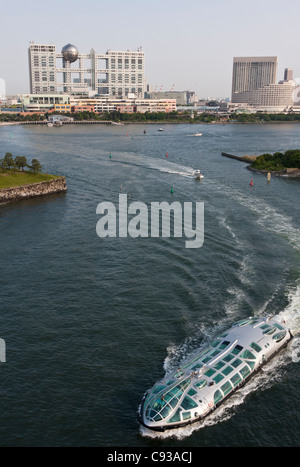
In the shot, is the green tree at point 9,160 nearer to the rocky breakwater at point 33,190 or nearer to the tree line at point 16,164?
the tree line at point 16,164

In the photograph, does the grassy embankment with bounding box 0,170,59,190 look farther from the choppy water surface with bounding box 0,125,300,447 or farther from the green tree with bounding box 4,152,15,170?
the choppy water surface with bounding box 0,125,300,447

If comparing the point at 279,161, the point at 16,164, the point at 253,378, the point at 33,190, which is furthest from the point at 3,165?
the point at 253,378

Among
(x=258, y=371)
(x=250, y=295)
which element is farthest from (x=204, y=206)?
(x=258, y=371)

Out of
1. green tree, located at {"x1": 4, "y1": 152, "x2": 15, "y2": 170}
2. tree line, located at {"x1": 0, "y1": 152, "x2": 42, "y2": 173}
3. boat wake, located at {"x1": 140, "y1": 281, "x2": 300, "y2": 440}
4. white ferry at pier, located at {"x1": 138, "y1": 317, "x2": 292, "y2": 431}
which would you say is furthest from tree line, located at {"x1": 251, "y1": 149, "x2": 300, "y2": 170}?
white ferry at pier, located at {"x1": 138, "y1": 317, "x2": 292, "y2": 431}

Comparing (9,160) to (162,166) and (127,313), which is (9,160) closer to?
(162,166)

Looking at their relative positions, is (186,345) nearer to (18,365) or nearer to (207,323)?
(207,323)
